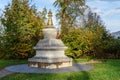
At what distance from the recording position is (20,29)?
2330 centimetres

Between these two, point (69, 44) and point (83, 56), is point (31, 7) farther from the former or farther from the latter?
point (83, 56)

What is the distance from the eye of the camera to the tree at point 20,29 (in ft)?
75.6

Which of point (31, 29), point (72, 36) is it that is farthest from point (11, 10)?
point (72, 36)

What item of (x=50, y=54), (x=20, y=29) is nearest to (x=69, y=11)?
(x=20, y=29)

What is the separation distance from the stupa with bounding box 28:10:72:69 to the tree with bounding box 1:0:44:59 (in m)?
7.31

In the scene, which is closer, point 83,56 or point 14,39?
point 14,39

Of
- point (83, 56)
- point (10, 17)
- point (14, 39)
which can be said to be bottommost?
point (83, 56)

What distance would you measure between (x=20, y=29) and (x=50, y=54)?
336 inches

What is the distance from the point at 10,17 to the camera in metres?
23.5

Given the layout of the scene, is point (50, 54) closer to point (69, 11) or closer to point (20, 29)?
point (20, 29)

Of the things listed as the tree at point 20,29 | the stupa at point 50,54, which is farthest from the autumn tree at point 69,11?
A: the stupa at point 50,54

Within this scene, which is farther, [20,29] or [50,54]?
[20,29]

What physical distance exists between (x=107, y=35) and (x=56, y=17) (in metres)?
11.2

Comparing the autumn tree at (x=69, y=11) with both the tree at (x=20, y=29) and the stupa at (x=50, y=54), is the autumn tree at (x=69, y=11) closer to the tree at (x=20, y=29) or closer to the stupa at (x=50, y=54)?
the tree at (x=20, y=29)
